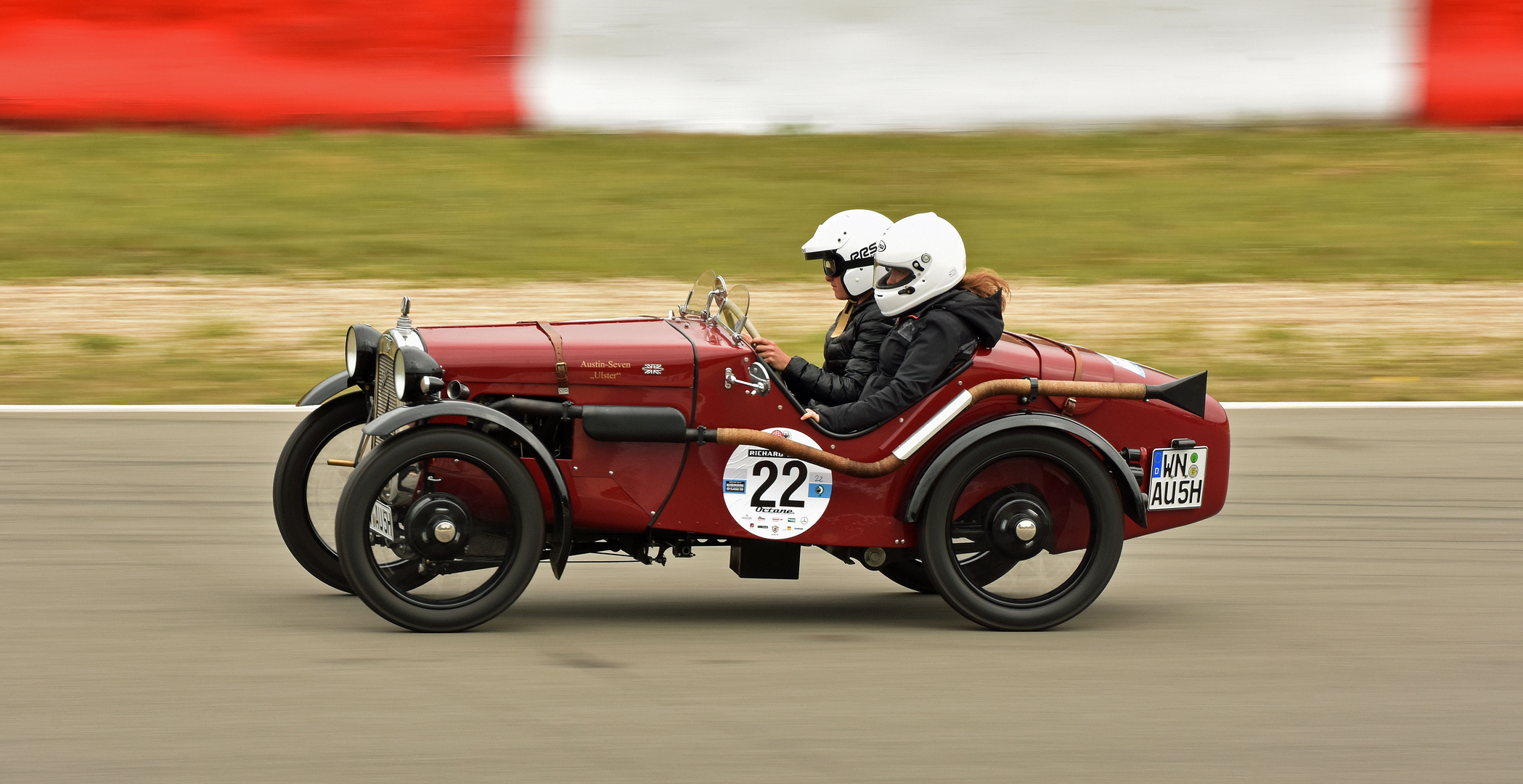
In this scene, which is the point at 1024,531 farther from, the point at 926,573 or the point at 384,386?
the point at 384,386

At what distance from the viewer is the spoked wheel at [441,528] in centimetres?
527

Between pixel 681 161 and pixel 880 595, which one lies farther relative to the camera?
pixel 681 161

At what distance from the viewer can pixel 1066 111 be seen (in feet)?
49.6

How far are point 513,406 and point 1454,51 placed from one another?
1156 cm

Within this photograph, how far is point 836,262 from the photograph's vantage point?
6094 millimetres

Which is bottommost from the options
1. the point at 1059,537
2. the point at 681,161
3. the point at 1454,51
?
the point at 1059,537

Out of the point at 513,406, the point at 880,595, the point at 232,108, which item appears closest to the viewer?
the point at 513,406

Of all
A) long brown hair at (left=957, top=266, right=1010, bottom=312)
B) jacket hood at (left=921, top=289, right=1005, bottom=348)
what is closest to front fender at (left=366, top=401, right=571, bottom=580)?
jacket hood at (left=921, top=289, right=1005, bottom=348)

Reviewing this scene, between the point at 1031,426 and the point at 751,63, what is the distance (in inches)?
374

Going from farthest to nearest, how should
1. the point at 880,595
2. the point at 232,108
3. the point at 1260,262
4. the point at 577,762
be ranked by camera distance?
the point at 232,108
the point at 1260,262
the point at 880,595
the point at 577,762

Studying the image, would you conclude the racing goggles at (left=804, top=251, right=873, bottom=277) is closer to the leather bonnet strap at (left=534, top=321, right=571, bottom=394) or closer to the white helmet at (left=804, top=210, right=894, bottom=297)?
the white helmet at (left=804, top=210, right=894, bottom=297)

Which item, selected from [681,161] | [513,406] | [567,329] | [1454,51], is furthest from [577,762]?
[1454,51]

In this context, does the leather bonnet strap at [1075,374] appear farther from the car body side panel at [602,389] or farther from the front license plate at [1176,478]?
the car body side panel at [602,389]

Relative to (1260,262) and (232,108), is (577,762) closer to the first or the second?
(1260,262)
